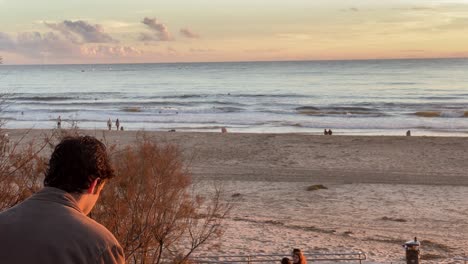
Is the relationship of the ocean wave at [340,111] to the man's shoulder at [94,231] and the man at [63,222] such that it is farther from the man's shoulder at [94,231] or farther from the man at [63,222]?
the man's shoulder at [94,231]

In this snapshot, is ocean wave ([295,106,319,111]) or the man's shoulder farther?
ocean wave ([295,106,319,111])

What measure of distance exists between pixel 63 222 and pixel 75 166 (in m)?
0.26

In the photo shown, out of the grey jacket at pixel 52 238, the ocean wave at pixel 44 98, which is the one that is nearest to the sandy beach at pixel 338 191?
the grey jacket at pixel 52 238

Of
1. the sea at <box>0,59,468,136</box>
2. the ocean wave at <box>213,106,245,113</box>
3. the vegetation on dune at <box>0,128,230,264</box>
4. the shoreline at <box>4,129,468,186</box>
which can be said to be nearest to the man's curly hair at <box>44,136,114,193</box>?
the vegetation on dune at <box>0,128,230,264</box>

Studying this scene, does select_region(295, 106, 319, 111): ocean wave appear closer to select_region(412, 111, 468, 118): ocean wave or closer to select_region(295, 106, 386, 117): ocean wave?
select_region(295, 106, 386, 117): ocean wave

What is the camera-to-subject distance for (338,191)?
23.9 meters

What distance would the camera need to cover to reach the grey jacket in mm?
2035

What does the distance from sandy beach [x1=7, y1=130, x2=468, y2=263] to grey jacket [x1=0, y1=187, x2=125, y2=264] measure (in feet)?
35.6

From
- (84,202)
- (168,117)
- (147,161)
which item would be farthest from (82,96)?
(84,202)

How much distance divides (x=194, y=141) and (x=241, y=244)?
20911mm

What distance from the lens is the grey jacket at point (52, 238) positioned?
6.68ft

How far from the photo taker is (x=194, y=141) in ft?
121

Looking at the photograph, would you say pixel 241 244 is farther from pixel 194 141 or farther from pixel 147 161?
pixel 194 141

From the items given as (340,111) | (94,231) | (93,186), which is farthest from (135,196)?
(340,111)
